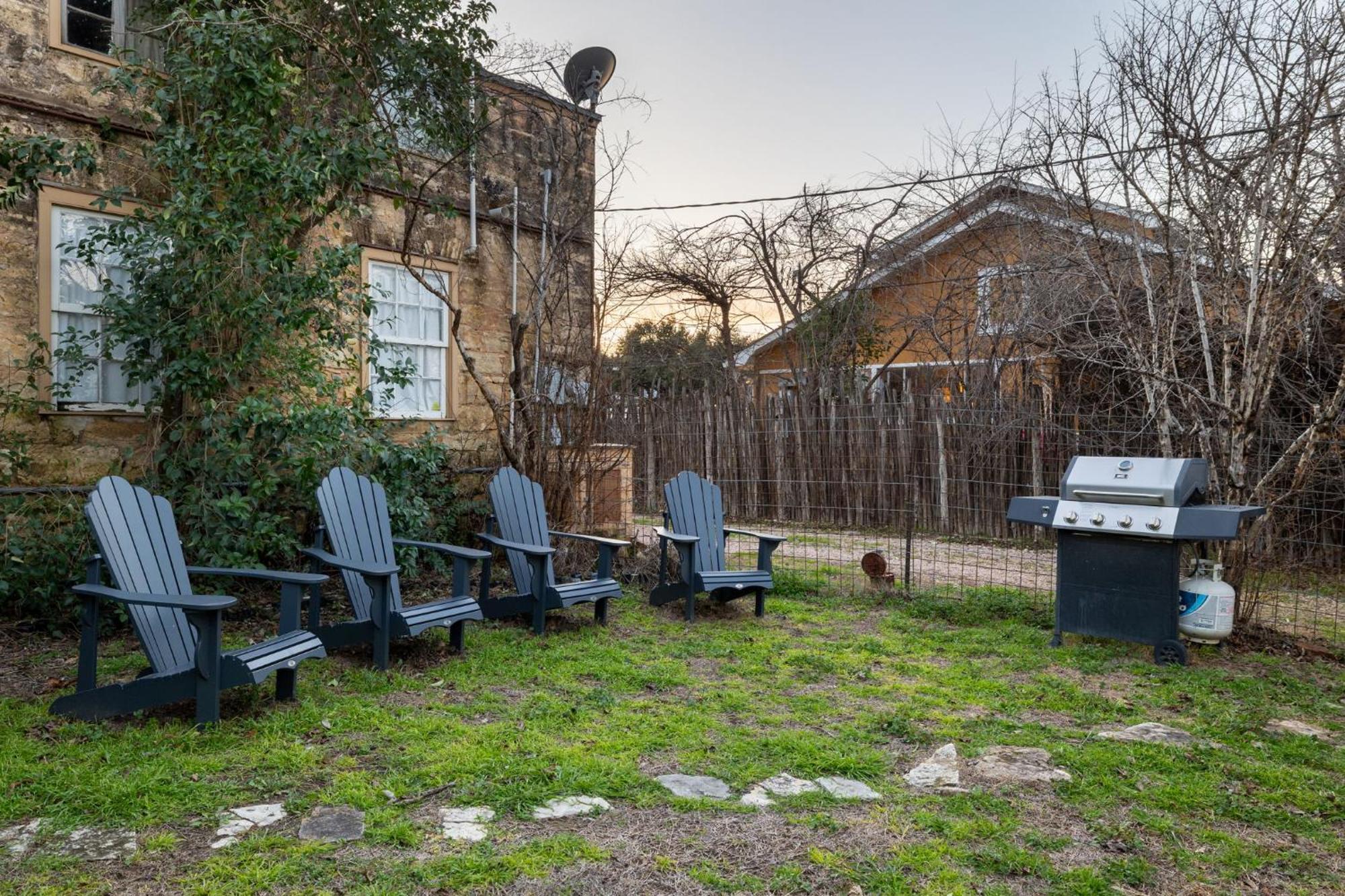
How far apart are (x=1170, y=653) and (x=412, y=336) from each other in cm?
622

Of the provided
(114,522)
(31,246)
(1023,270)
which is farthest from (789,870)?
(1023,270)

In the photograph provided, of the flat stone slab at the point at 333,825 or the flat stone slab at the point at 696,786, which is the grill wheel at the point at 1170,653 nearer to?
the flat stone slab at the point at 696,786

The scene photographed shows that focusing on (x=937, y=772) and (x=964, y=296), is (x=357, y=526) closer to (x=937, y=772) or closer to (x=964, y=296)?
(x=937, y=772)

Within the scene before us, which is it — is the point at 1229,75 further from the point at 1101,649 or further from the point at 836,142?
the point at 836,142

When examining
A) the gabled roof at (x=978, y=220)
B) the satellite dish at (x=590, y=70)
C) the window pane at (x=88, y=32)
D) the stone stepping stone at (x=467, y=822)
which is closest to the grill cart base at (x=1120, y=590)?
the gabled roof at (x=978, y=220)

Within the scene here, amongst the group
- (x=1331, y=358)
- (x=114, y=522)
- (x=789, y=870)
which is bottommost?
(x=789, y=870)

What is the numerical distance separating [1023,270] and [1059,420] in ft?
7.46

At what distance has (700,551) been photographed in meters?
6.22

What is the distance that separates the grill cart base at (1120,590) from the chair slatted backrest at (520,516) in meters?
3.08

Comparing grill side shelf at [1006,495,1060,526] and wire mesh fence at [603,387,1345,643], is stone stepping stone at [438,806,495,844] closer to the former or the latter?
grill side shelf at [1006,495,1060,526]

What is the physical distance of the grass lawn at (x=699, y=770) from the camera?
2506mm

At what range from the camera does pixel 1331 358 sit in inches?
282

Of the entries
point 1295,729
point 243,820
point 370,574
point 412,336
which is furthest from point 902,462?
point 243,820

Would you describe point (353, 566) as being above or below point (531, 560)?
above
